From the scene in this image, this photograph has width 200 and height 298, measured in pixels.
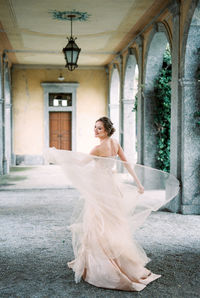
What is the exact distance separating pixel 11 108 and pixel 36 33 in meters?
6.27

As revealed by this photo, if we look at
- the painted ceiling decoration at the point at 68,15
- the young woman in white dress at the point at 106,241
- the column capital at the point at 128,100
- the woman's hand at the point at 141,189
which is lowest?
the young woman in white dress at the point at 106,241

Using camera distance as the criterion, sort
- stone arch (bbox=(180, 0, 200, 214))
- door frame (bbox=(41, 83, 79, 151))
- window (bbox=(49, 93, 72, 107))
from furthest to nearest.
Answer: window (bbox=(49, 93, 72, 107)), door frame (bbox=(41, 83, 79, 151)), stone arch (bbox=(180, 0, 200, 214))

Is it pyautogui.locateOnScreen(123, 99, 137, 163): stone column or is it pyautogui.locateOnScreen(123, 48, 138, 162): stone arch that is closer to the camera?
pyautogui.locateOnScreen(123, 48, 138, 162): stone arch

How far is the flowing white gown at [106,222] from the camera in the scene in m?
3.62

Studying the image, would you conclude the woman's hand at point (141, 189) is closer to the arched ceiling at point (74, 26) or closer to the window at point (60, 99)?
the arched ceiling at point (74, 26)

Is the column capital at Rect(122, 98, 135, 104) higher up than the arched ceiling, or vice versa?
the arched ceiling

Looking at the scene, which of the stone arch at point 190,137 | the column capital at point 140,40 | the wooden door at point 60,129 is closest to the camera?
the stone arch at point 190,137

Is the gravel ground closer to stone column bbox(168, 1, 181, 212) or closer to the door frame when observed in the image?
stone column bbox(168, 1, 181, 212)

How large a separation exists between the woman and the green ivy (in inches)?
210

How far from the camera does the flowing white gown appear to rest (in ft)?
11.9

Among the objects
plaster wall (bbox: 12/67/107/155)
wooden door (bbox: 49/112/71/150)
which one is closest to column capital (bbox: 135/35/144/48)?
plaster wall (bbox: 12/67/107/155)

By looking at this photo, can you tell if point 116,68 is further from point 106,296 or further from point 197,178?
point 106,296

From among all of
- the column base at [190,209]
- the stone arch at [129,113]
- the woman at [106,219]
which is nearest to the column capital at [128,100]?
the stone arch at [129,113]

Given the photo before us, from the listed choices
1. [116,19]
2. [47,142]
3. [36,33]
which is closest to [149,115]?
[116,19]
